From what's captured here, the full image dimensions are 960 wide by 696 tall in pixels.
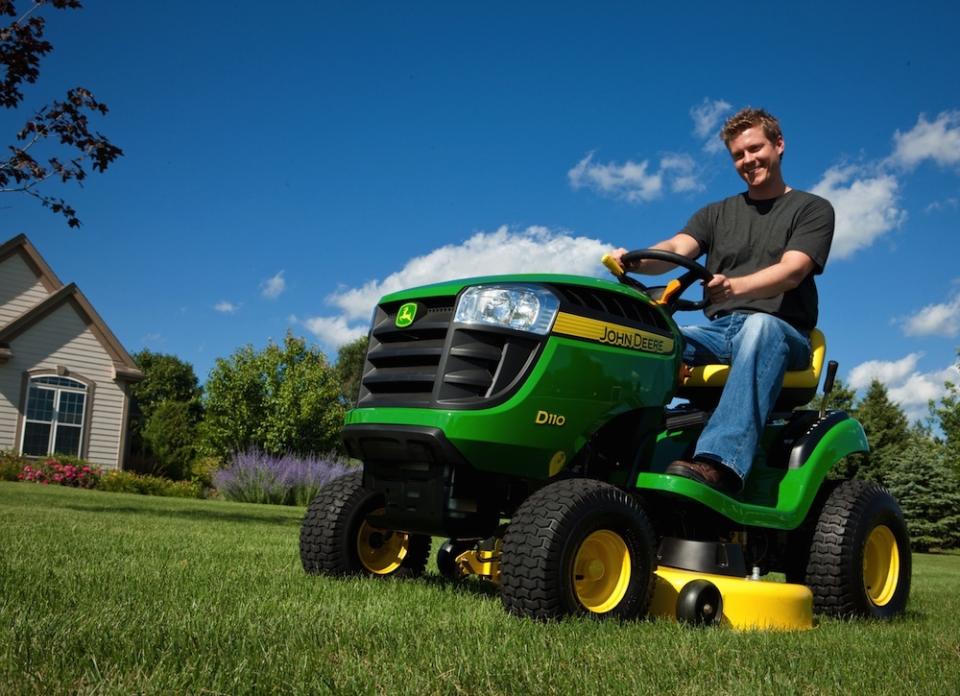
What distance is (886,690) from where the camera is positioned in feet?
7.46

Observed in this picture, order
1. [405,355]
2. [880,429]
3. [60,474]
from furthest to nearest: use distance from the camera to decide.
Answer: [880,429] → [60,474] → [405,355]

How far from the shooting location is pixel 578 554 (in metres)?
3.09

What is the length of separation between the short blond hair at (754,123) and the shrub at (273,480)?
16118mm

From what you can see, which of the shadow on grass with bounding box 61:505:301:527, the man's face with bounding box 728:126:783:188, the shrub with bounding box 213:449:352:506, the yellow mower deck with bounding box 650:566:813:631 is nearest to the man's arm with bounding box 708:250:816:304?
the man's face with bounding box 728:126:783:188

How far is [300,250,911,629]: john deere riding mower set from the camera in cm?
299

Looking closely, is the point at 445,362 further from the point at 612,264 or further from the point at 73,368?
the point at 73,368

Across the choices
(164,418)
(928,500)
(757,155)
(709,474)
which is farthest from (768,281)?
(164,418)

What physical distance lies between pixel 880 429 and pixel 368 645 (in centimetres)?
3302

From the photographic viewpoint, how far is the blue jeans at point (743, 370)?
3.51m

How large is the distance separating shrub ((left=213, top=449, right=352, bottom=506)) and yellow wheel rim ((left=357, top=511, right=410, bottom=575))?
50.6 feet

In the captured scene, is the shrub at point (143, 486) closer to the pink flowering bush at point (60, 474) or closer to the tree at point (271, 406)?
the pink flowering bush at point (60, 474)

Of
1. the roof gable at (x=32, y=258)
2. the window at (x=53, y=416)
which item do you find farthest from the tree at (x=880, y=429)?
the roof gable at (x=32, y=258)

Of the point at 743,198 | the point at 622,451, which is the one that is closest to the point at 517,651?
the point at 622,451

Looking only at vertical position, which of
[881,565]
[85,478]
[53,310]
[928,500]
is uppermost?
[53,310]
